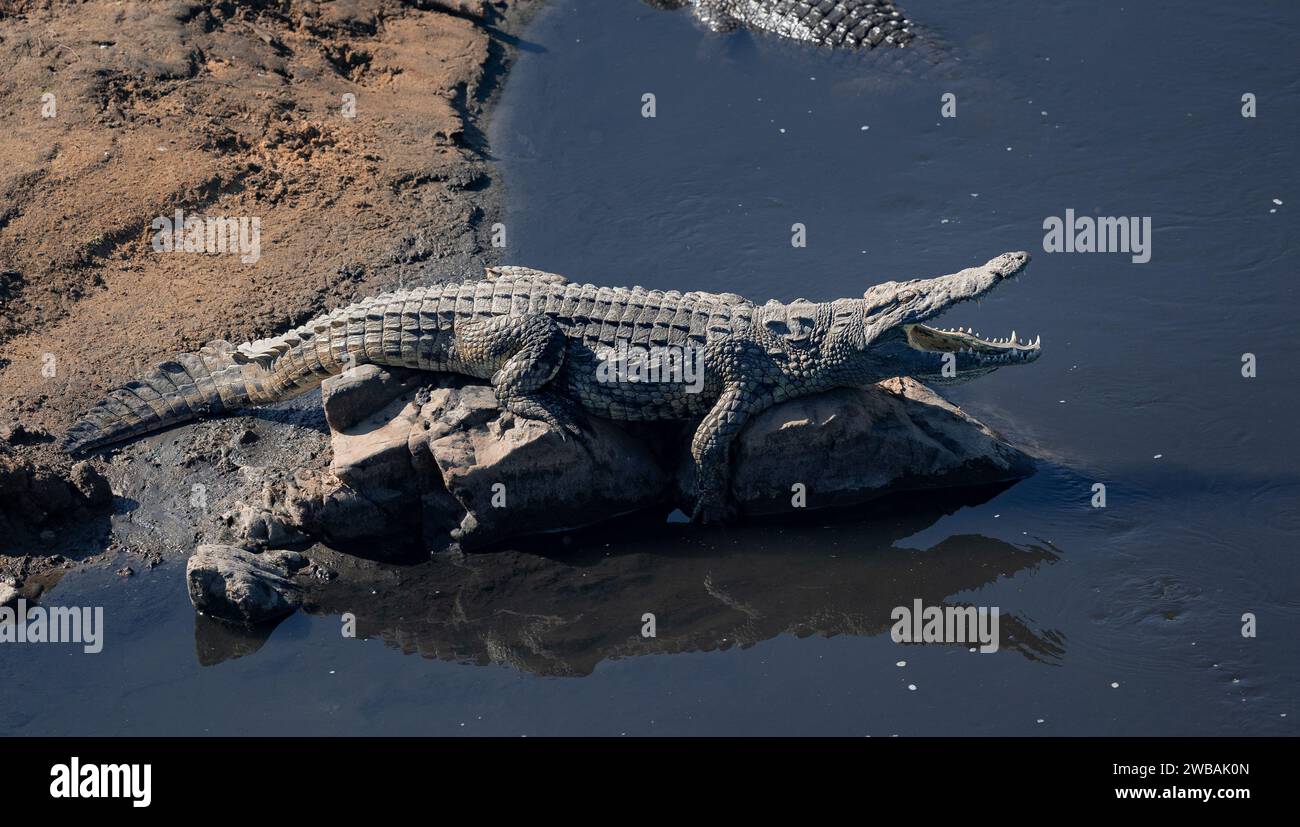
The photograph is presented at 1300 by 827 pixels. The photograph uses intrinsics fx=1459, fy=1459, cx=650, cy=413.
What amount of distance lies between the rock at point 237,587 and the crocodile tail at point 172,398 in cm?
172

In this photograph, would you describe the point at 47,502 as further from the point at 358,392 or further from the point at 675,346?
the point at 675,346

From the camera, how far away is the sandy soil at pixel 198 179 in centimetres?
1205

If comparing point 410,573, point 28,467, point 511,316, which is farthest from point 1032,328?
point 28,467

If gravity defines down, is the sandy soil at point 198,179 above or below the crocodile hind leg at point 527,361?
above

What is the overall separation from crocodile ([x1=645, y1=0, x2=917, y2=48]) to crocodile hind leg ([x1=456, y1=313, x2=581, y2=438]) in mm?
7131

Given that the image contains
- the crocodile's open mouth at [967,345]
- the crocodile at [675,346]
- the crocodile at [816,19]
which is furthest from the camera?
the crocodile at [816,19]

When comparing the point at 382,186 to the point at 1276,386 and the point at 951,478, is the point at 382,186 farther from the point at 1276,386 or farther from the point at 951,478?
the point at 1276,386

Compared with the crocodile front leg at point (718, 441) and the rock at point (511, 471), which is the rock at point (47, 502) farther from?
the crocodile front leg at point (718, 441)

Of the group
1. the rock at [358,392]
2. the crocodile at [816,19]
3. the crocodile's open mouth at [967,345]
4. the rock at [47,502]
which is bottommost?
the rock at [47,502]

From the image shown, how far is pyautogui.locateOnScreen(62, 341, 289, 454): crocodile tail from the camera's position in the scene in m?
11.3

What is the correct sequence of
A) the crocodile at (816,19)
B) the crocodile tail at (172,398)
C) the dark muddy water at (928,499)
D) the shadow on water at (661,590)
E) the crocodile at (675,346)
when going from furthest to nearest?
the crocodile at (816,19), the crocodile tail at (172,398), the crocodile at (675,346), the shadow on water at (661,590), the dark muddy water at (928,499)

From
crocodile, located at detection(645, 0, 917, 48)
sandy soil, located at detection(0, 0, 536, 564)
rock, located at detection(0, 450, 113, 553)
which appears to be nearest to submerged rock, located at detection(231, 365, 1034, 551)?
rock, located at detection(0, 450, 113, 553)

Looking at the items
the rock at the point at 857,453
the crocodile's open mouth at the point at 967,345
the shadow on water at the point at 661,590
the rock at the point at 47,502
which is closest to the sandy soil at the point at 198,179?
the rock at the point at 47,502

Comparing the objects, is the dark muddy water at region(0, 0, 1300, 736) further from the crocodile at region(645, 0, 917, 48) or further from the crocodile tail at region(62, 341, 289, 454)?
the crocodile tail at region(62, 341, 289, 454)
